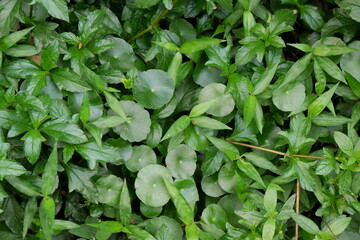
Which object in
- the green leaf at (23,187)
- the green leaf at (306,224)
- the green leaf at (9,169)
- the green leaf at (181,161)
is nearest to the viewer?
the green leaf at (9,169)

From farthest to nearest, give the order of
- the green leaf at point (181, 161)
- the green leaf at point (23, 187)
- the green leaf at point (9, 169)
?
the green leaf at point (181, 161)
the green leaf at point (23, 187)
the green leaf at point (9, 169)

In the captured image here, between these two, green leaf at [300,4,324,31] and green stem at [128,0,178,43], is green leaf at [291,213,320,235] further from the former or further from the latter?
green stem at [128,0,178,43]

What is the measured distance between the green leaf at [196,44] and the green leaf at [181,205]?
0.52 m

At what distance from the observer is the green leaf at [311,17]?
1787 mm

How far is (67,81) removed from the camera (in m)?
1.58

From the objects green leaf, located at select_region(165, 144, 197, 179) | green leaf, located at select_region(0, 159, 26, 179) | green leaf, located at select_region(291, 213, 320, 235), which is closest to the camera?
green leaf, located at select_region(0, 159, 26, 179)

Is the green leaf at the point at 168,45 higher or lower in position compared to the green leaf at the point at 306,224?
higher

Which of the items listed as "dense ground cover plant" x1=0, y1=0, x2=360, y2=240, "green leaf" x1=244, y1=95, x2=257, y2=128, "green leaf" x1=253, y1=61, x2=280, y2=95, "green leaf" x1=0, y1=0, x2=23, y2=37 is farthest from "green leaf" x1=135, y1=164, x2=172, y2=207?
"green leaf" x1=0, y1=0, x2=23, y2=37

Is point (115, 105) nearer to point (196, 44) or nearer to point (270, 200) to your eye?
point (196, 44)

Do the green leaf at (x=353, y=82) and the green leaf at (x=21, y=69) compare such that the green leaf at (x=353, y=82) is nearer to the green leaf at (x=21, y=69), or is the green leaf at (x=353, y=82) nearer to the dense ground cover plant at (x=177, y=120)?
the dense ground cover plant at (x=177, y=120)

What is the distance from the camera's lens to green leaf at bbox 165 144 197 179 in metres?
1.70

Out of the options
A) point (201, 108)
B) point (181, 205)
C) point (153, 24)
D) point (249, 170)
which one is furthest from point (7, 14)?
point (249, 170)

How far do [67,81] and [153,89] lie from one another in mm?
322

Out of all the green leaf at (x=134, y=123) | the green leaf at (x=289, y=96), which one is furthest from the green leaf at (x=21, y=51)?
the green leaf at (x=289, y=96)
